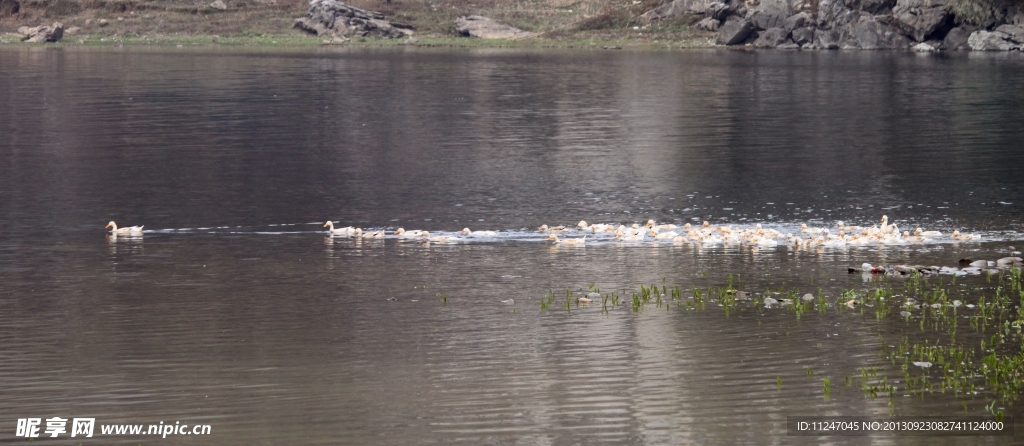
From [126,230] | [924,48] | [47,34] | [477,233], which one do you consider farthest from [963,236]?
[47,34]

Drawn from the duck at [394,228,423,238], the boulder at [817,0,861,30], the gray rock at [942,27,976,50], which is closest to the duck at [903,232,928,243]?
the duck at [394,228,423,238]

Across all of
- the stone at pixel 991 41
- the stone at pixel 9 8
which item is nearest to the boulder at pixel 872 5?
the stone at pixel 991 41

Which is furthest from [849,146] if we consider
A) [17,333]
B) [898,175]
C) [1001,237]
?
[17,333]

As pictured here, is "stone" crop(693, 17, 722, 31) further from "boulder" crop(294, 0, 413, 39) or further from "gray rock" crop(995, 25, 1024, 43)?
"boulder" crop(294, 0, 413, 39)

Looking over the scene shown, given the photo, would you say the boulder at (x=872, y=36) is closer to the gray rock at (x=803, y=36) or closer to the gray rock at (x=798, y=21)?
the gray rock at (x=803, y=36)

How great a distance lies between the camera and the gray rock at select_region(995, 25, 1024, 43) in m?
82.2

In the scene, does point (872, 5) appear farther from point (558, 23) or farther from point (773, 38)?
point (558, 23)

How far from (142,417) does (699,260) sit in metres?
9.40

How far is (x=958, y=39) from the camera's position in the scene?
8612 cm

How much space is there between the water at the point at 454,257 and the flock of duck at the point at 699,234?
0.39m

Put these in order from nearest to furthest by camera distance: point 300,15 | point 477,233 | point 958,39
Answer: point 477,233 → point 958,39 → point 300,15

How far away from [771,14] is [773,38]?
8.50ft

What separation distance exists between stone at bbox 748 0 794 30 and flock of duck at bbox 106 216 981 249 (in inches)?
2996

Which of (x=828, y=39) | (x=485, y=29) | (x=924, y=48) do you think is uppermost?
(x=485, y=29)
